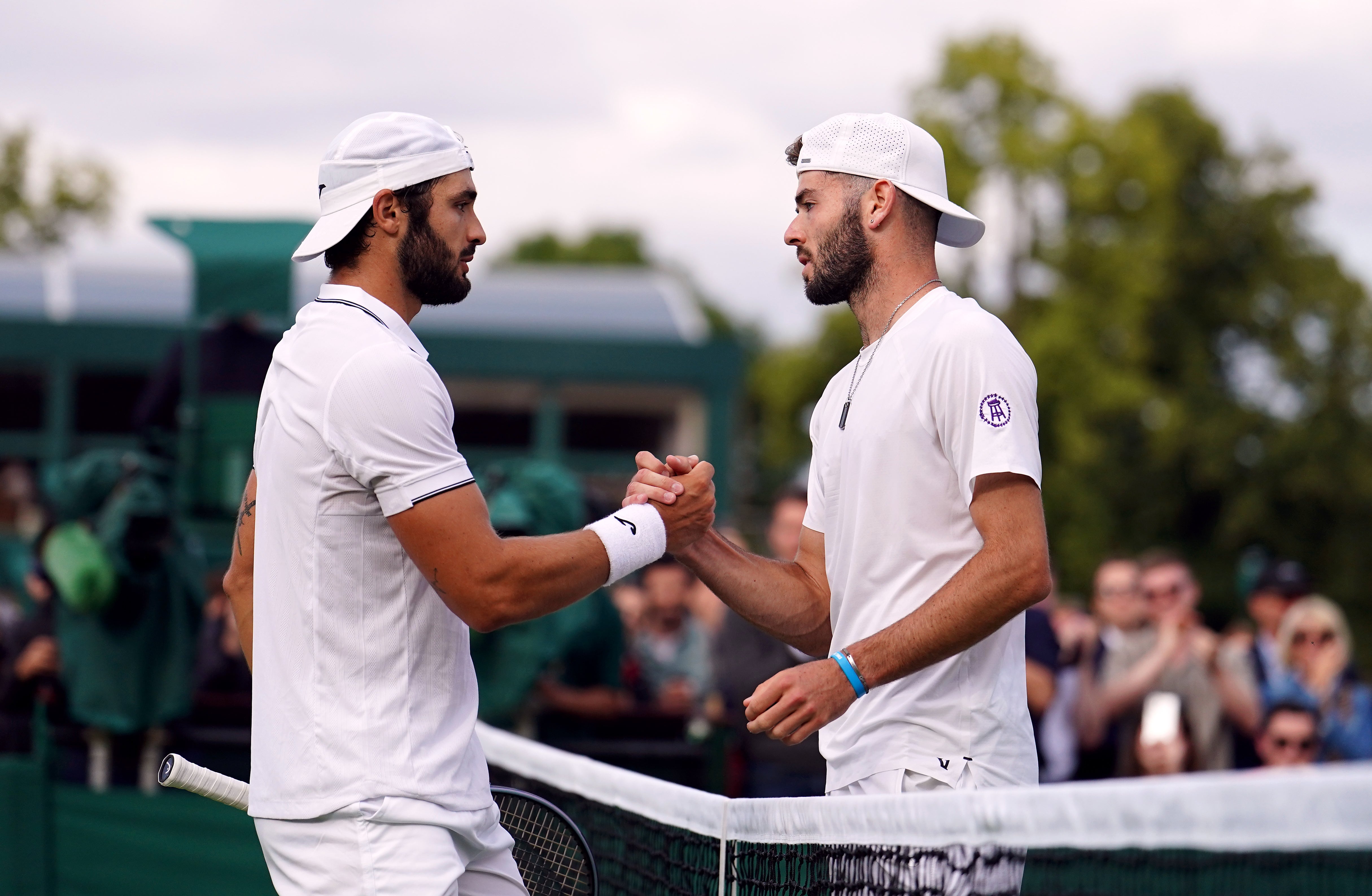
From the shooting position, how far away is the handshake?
A: 3668 millimetres

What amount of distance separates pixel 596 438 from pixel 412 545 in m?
12.3

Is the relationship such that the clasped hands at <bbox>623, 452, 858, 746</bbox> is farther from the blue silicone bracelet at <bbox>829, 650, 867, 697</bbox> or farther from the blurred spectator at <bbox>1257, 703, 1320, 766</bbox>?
the blurred spectator at <bbox>1257, 703, 1320, 766</bbox>

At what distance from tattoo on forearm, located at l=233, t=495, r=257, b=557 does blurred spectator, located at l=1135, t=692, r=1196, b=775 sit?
5.82 metres

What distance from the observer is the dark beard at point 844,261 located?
3.62 metres

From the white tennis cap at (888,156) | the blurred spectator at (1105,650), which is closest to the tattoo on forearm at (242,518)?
the white tennis cap at (888,156)

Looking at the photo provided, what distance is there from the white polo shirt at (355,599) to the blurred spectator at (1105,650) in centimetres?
609

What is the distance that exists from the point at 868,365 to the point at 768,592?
0.67 metres

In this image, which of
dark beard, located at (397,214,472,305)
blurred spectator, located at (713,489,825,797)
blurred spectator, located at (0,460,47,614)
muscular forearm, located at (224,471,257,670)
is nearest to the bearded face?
dark beard, located at (397,214,472,305)

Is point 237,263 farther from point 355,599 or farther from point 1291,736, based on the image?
point 355,599

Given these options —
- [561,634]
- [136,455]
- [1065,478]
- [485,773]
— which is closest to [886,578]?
[485,773]

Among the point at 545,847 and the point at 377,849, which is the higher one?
the point at 377,849

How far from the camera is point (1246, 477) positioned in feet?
127

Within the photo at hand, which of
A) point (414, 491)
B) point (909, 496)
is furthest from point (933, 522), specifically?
point (414, 491)

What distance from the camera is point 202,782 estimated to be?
3.16 m
